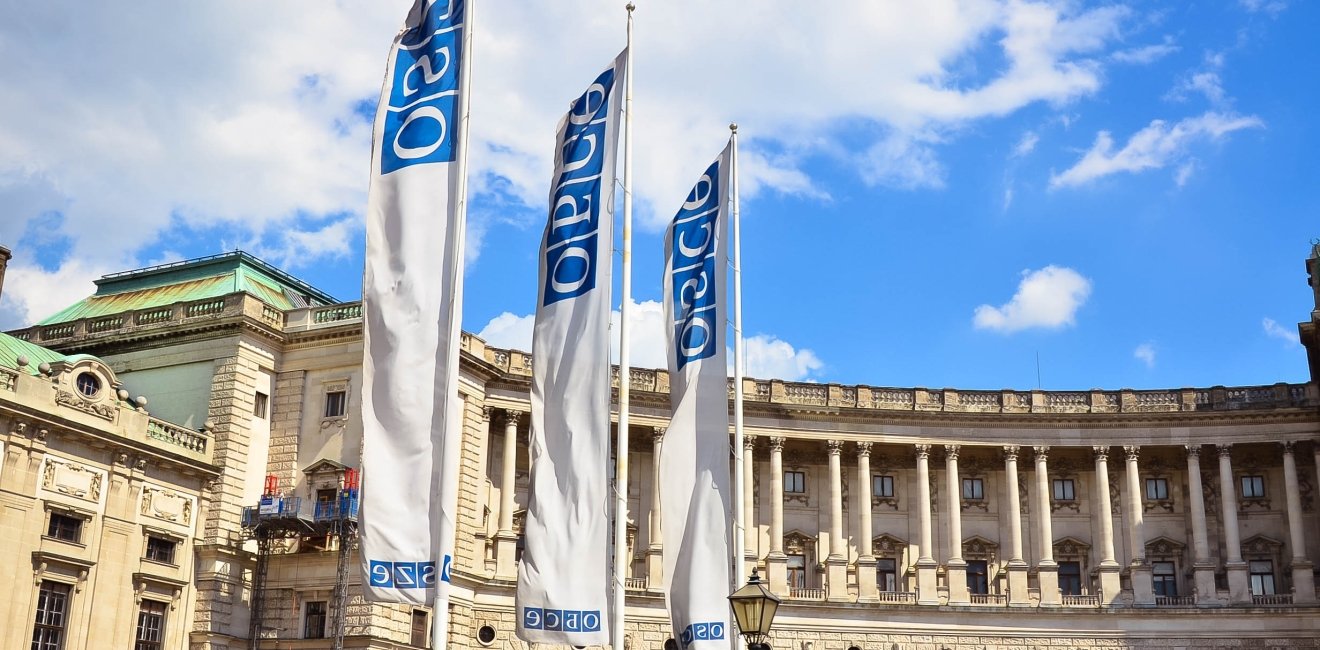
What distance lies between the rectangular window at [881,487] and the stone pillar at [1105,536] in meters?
10.8

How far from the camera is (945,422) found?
74062 mm

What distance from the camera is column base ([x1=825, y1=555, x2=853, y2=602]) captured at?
70.5 metres

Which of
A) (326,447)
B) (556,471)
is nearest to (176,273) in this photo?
(326,447)

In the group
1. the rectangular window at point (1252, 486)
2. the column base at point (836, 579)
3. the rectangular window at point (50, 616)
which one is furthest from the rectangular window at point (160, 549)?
the rectangular window at point (1252, 486)

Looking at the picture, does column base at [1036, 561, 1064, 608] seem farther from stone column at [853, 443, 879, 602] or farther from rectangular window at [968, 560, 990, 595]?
stone column at [853, 443, 879, 602]

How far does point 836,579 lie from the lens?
232 feet

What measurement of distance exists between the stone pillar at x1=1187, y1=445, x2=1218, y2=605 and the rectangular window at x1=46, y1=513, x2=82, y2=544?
2059 inches

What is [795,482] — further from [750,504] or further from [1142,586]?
[1142,586]

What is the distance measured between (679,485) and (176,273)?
41806 mm

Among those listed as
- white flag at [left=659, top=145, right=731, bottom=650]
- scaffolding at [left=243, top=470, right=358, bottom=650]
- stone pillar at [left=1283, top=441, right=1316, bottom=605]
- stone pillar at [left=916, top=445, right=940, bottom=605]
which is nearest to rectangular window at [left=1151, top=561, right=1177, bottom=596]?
stone pillar at [left=1283, top=441, right=1316, bottom=605]

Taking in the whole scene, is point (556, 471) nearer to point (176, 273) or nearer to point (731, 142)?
point (731, 142)

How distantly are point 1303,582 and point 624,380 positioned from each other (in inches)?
1903

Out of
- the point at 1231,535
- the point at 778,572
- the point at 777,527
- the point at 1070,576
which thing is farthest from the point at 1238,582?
the point at 777,527

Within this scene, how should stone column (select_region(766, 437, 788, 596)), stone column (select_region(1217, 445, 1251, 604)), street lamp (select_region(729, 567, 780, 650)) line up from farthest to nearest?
1. stone column (select_region(766, 437, 788, 596))
2. stone column (select_region(1217, 445, 1251, 604))
3. street lamp (select_region(729, 567, 780, 650))
